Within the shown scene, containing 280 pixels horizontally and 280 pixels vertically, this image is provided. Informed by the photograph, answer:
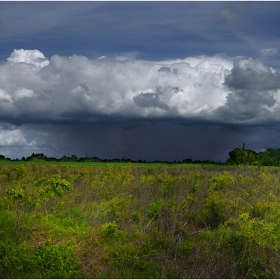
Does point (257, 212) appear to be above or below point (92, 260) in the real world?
above

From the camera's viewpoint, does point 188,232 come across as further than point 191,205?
No

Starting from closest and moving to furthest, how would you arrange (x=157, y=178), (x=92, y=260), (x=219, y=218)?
(x=92, y=260)
(x=219, y=218)
(x=157, y=178)

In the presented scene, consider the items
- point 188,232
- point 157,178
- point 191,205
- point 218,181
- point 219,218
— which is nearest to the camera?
point 188,232

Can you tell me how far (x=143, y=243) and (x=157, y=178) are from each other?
5825 millimetres

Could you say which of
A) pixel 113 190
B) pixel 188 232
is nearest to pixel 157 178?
pixel 113 190

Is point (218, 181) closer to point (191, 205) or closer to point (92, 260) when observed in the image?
point (191, 205)

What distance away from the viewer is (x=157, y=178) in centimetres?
1399

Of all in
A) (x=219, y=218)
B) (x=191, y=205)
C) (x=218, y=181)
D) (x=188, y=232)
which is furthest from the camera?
(x=218, y=181)

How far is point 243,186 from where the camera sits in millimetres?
14359

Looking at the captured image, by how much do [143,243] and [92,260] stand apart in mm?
1160

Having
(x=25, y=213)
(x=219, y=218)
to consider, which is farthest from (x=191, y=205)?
(x=25, y=213)

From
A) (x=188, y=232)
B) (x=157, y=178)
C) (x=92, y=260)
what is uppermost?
(x=157, y=178)

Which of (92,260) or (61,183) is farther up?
(61,183)

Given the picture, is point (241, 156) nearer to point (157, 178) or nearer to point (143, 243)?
point (157, 178)
